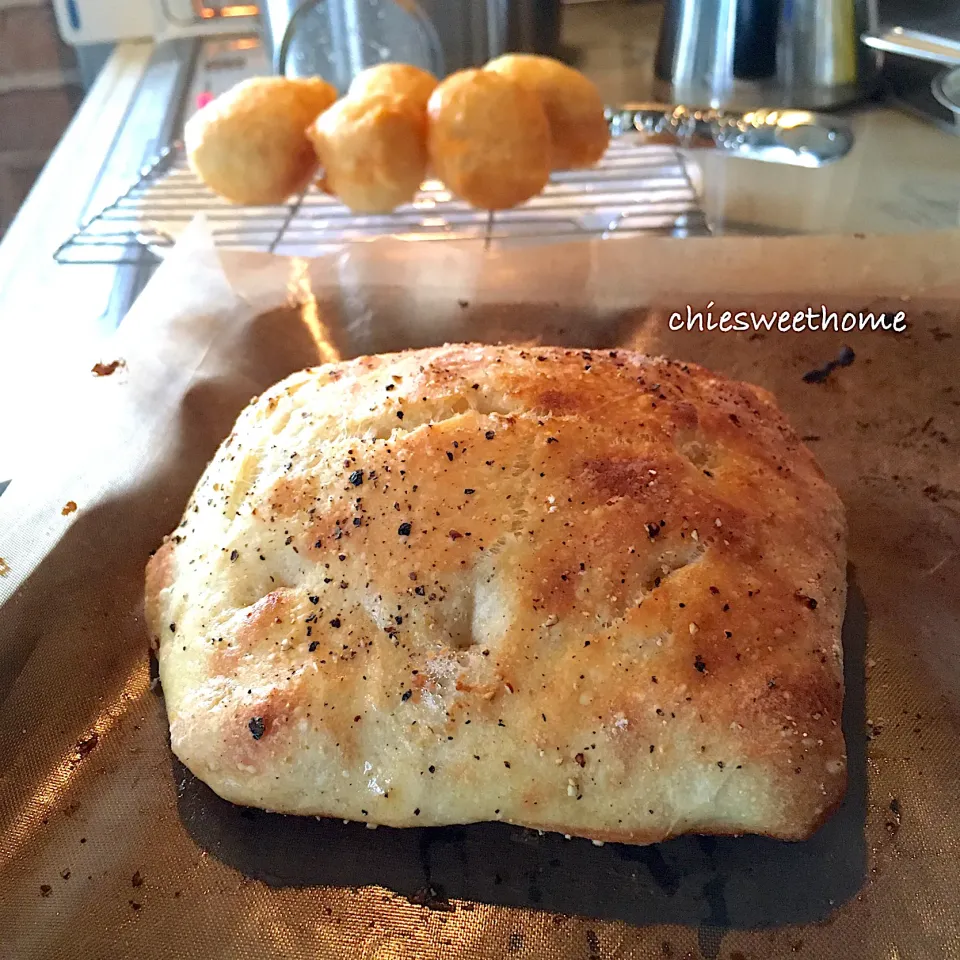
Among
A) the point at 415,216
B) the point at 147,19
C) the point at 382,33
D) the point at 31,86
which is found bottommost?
the point at 415,216

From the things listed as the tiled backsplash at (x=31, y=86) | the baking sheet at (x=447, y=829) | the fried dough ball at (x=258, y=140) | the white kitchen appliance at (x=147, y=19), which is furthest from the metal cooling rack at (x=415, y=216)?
the white kitchen appliance at (x=147, y=19)

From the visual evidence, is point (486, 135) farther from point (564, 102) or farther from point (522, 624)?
point (522, 624)

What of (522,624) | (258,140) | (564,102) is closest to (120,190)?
(258,140)

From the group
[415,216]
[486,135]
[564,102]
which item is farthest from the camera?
[415,216]

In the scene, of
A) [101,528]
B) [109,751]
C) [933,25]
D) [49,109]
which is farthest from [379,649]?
[49,109]

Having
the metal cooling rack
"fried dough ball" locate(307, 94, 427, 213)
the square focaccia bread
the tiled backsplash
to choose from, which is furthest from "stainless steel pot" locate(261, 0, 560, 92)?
the square focaccia bread

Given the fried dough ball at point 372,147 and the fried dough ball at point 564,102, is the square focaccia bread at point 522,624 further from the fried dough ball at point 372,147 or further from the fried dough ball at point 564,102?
the fried dough ball at point 564,102
